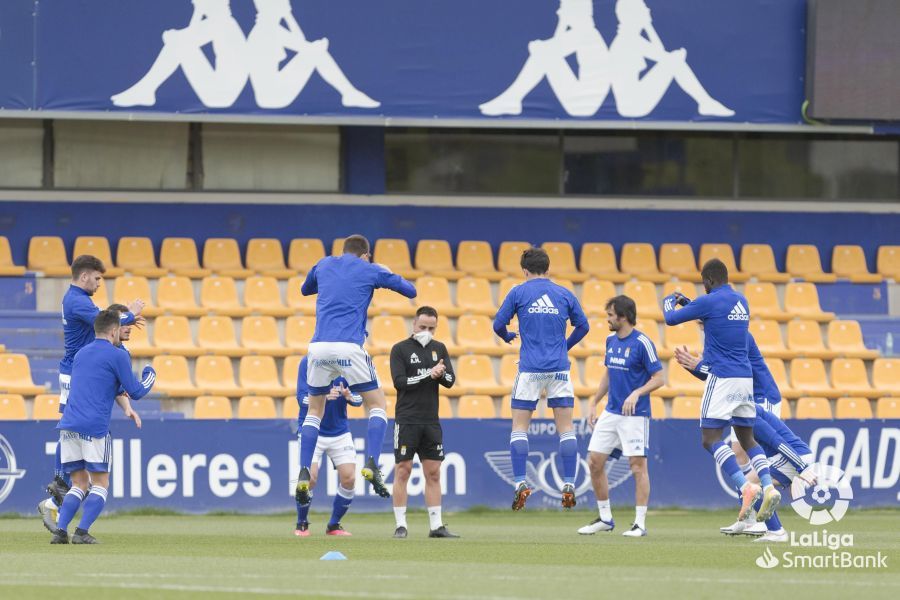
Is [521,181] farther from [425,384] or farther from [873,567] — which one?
[873,567]

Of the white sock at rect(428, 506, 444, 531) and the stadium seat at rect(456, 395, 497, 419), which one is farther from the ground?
the stadium seat at rect(456, 395, 497, 419)

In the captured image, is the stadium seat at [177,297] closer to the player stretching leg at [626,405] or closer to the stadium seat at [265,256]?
the stadium seat at [265,256]

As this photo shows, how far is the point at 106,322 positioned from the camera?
12492 millimetres

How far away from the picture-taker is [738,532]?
542 inches

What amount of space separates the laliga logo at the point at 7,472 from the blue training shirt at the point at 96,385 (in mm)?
4960

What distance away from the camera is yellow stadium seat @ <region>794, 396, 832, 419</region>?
20016 mm

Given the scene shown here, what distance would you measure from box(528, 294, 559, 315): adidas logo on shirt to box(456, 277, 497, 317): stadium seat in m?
7.12

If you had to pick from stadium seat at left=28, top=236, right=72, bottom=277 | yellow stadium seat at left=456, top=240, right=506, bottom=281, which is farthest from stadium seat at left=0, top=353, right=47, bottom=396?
yellow stadium seat at left=456, top=240, right=506, bottom=281

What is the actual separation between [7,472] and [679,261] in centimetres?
1036

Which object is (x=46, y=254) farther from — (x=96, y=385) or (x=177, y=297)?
(x=96, y=385)

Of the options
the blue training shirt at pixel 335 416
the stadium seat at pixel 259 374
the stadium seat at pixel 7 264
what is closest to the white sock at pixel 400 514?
the blue training shirt at pixel 335 416

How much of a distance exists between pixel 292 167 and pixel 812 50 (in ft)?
25.0

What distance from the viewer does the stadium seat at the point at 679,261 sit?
2280 centimetres

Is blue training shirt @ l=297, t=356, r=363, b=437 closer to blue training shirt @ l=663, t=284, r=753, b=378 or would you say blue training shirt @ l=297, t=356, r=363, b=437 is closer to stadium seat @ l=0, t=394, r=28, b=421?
blue training shirt @ l=663, t=284, r=753, b=378
